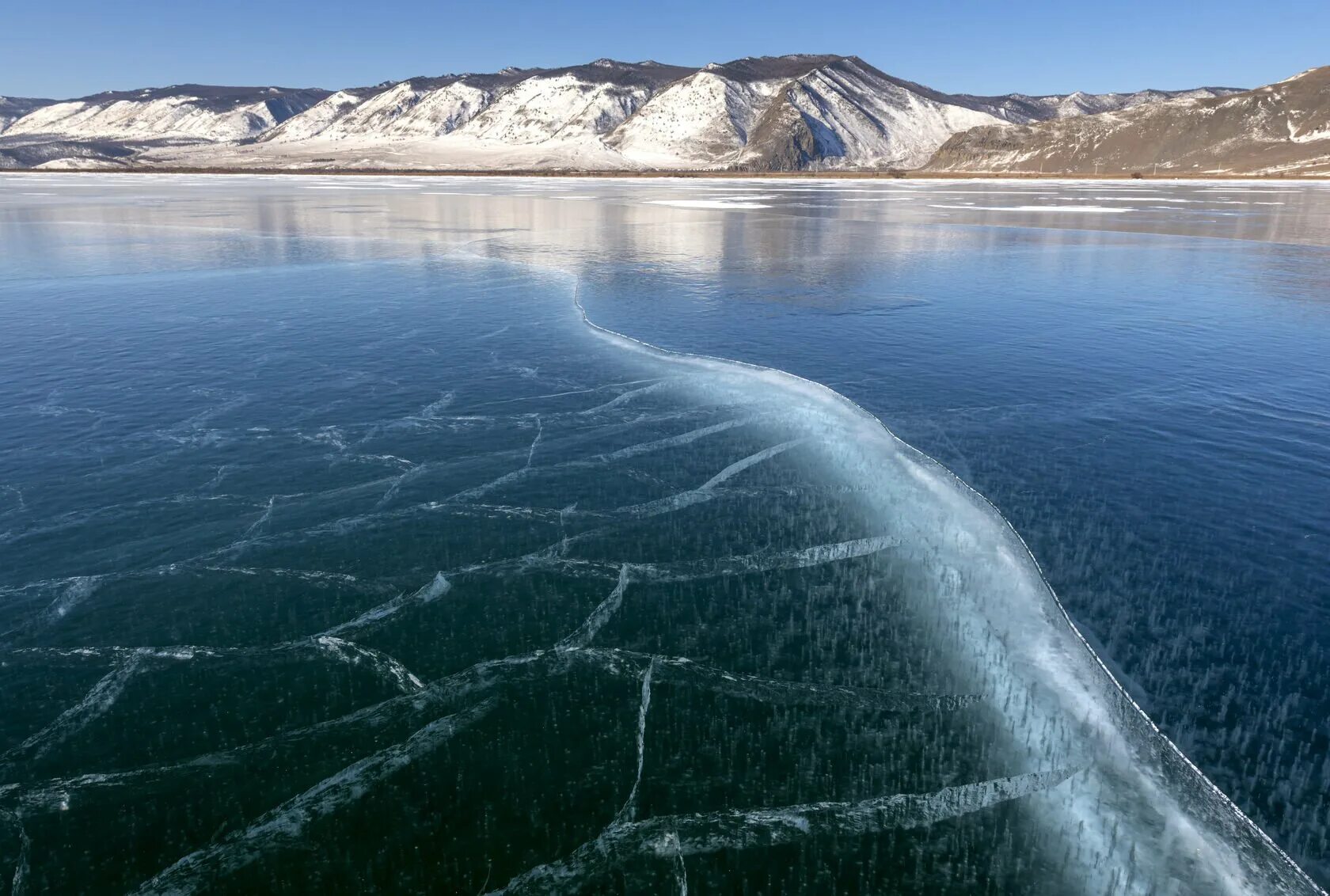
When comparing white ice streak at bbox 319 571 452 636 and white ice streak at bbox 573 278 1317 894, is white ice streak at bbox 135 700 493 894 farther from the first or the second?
white ice streak at bbox 573 278 1317 894

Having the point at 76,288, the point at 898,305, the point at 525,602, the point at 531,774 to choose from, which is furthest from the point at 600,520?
the point at 76,288

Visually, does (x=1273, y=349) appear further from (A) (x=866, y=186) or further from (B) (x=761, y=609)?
(A) (x=866, y=186)

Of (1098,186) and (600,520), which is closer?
(600,520)

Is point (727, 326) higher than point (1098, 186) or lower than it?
lower

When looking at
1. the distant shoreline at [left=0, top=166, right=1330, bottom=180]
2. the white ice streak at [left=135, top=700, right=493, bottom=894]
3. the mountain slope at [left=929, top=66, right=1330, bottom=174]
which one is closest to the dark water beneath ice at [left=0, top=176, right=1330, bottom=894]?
the white ice streak at [left=135, top=700, right=493, bottom=894]

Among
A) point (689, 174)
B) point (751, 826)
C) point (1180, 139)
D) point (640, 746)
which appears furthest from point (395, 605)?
point (1180, 139)

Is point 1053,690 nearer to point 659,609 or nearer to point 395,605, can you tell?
point 659,609

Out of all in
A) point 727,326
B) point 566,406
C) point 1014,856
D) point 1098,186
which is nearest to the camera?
point 1014,856
